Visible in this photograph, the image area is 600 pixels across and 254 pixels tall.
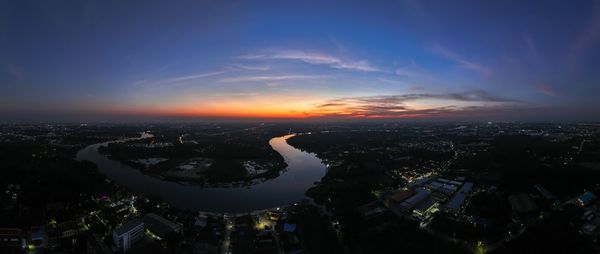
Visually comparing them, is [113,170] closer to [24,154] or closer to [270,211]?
[24,154]

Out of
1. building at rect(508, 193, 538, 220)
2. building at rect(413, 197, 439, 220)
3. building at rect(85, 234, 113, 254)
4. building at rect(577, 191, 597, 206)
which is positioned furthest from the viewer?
building at rect(577, 191, 597, 206)

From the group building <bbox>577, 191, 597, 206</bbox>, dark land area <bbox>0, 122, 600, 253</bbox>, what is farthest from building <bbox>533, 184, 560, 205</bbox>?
building <bbox>577, 191, 597, 206</bbox>

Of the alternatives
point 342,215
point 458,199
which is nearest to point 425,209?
point 458,199

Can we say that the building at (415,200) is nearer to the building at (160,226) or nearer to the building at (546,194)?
the building at (546,194)

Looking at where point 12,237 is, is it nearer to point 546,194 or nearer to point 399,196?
point 399,196

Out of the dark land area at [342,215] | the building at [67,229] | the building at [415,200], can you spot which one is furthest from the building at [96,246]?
the building at [415,200]

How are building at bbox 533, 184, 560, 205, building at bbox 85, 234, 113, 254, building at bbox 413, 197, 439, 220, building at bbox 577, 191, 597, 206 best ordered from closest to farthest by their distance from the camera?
1. building at bbox 85, 234, 113, 254
2. building at bbox 413, 197, 439, 220
3. building at bbox 577, 191, 597, 206
4. building at bbox 533, 184, 560, 205

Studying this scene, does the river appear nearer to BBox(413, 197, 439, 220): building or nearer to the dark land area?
the dark land area
